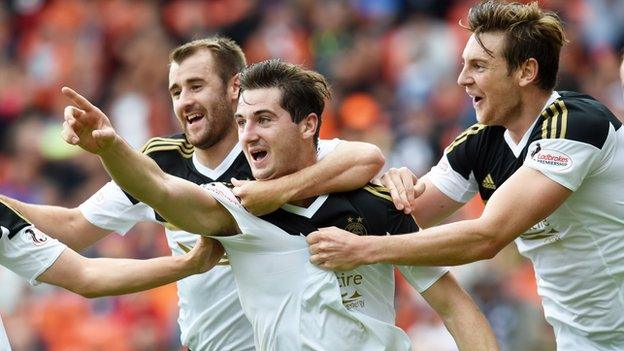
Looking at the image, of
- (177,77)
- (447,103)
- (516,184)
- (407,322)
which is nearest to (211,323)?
(177,77)

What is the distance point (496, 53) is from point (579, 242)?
91 cm

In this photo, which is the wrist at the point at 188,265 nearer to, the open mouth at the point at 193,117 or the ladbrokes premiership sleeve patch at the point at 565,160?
the open mouth at the point at 193,117

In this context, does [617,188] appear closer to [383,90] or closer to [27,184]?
[383,90]

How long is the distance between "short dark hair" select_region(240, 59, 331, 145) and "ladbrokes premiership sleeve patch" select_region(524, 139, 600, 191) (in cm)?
97

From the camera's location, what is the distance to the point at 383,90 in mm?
13227

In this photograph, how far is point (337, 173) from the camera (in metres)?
5.68

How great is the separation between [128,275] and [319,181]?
3.19 feet

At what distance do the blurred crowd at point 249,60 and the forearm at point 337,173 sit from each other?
4.29 meters

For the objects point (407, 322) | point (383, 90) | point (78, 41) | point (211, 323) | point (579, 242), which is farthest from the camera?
point (78, 41)

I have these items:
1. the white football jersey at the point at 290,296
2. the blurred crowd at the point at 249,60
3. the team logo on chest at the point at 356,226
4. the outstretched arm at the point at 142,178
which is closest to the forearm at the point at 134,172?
the outstretched arm at the point at 142,178

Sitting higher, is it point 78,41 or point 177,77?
point 177,77

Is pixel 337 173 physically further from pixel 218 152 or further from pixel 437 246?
pixel 218 152

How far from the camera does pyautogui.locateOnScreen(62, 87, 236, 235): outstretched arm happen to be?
4973mm

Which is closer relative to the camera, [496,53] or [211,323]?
[496,53]
